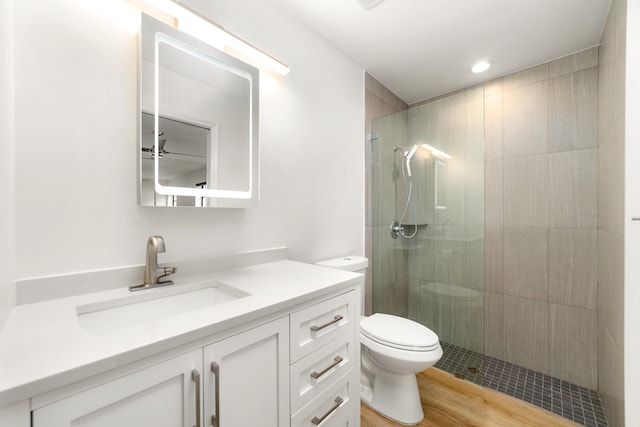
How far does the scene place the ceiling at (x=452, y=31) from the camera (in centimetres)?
148

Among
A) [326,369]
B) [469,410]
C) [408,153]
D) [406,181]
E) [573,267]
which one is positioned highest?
[408,153]

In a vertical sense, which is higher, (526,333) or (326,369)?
(326,369)

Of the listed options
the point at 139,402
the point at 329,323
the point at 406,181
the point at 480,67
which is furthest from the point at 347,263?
the point at 480,67

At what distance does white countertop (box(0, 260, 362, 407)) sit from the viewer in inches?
18.1

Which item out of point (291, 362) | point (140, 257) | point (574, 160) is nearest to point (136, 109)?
point (140, 257)

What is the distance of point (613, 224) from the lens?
4.60 ft

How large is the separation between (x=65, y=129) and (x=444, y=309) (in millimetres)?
2383

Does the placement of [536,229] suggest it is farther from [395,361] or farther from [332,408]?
[332,408]

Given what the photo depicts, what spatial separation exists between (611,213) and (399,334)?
1326mm

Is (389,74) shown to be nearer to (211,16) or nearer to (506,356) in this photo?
(211,16)

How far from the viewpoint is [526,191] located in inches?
80.4

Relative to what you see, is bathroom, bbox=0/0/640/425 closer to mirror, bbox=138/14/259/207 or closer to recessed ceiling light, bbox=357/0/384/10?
mirror, bbox=138/14/259/207

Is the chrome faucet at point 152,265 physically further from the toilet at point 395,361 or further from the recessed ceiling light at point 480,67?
the recessed ceiling light at point 480,67

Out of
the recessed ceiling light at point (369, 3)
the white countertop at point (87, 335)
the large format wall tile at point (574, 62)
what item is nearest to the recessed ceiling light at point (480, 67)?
the large format wall tile at point (574, 62)
